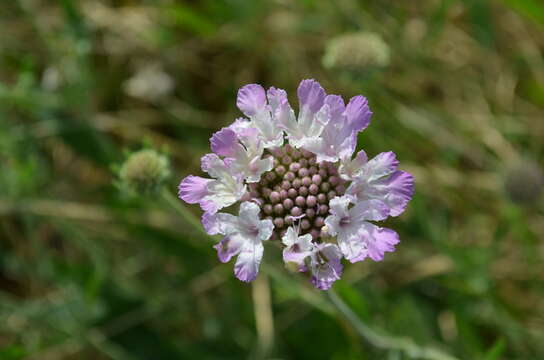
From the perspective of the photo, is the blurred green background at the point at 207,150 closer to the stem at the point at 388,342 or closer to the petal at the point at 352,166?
the stem at the point at 388,342

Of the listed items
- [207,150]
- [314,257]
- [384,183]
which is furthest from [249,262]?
[207,150]

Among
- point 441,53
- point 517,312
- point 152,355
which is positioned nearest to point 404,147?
point 441,53

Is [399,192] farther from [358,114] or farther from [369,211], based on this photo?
[358,114]

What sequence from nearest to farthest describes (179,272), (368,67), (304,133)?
(304,133) → (368,67) → (179,272)

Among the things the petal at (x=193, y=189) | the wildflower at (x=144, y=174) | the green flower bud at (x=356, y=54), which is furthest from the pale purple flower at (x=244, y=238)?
the green flower bud at (x=356, y=54)

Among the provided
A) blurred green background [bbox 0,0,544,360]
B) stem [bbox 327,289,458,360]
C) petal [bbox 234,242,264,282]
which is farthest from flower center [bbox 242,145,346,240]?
blurred green background [bbox 0,0,544,360]

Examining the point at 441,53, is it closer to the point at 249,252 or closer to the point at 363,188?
the point at 363,188

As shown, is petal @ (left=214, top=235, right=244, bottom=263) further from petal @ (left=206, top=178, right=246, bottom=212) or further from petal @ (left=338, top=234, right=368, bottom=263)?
petal @ (left=338, top=234, right=368, bottom=263)
